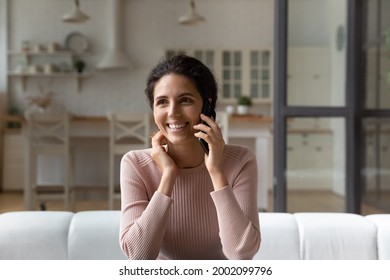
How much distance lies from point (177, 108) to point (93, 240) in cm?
68

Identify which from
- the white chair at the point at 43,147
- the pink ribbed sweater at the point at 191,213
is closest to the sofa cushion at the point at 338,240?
the pink ribbed sweater at the point at 191,213

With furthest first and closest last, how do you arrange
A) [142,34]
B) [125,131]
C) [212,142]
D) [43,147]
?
[142,34] → [43,147] → [125,131] → [212,142]

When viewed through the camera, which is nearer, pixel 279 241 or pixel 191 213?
pixel 191 213

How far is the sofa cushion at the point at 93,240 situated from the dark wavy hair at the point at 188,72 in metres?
0.58

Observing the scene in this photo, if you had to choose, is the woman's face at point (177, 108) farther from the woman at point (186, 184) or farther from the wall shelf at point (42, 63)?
the wall shelf at point (42, 63)

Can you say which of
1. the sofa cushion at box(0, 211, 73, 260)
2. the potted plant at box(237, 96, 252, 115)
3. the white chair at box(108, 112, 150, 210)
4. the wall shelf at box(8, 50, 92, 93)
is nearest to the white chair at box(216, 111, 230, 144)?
the white chair at box(108, 112, 150, 210)

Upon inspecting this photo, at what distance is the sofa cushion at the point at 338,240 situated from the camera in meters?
1.55

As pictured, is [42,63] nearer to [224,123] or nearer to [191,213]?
[224,123]

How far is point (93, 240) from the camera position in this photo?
1550 mm

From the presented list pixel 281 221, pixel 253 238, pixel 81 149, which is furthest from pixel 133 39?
pixel 253 238

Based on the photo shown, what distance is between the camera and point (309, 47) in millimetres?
3305

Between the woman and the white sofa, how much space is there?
43 cm

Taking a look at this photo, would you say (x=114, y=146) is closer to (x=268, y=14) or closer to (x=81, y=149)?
(x=81, y=149)

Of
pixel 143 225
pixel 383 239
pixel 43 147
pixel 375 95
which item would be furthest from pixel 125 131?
pixel 143 225
